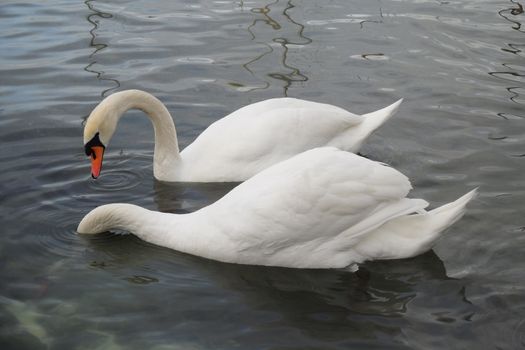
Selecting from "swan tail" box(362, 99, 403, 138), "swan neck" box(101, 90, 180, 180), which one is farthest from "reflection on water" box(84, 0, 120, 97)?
"swan tail" box(362, 99, 403, 138)

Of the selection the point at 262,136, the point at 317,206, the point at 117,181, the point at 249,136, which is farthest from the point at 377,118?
the point at 117,181

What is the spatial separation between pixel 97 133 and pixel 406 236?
2695mm

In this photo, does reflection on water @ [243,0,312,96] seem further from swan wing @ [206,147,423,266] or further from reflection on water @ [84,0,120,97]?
swan wing @ [206,147,423,266]

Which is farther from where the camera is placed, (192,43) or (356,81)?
(192,43)

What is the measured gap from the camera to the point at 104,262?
21.2 feet

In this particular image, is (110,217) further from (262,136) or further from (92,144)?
(262,136)

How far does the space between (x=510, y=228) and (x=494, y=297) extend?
111 centimetres

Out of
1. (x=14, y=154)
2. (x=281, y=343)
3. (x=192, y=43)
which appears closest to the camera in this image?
(x=281, y=343)

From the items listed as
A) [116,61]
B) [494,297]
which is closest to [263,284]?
[494,297]

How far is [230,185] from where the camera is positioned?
26.0 ft

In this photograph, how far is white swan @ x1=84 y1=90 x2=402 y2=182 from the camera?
7840 millimetres

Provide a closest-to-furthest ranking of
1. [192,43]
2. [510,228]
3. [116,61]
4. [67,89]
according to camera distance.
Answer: [510,228] → [67,89] → [116,61] → [192,43]

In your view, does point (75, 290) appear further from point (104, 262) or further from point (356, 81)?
point (356, 81)

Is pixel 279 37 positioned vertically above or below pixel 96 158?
above
